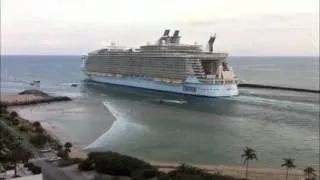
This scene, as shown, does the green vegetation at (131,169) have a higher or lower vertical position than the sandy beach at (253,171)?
higher

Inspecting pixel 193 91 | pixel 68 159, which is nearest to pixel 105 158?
pixel 68 159

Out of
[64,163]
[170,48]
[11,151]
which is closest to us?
[11,151]

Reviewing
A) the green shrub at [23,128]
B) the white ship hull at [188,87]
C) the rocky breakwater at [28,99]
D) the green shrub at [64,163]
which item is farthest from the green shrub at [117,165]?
the white ship hull at [188,87]

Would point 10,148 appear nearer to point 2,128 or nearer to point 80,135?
point 2,128

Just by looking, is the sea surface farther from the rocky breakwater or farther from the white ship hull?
the rocky breakwater

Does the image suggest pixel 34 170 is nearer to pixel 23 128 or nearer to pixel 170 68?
pixel 23 128

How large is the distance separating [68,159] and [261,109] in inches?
1591

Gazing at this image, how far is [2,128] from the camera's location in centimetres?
3738

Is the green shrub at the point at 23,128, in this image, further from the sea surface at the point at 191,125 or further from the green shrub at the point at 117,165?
the green shrub at the point at 117,165

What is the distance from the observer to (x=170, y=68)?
85062 millimetres

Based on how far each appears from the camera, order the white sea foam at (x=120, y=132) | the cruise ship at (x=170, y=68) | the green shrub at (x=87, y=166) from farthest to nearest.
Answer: the cruise ship at (x=170, y=68) → the white sea foam at (x=120, y=132) → the green shrub at (x=87, y=166)

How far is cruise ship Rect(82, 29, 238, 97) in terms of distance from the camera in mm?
78425

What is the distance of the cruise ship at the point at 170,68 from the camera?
3088 inches

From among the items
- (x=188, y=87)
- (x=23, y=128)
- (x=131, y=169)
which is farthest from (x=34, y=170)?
(x=188, y=87)
